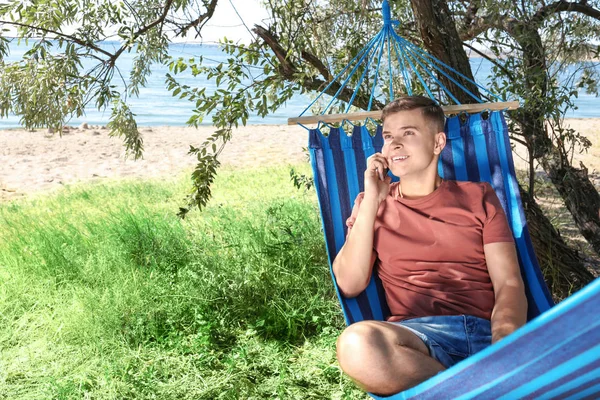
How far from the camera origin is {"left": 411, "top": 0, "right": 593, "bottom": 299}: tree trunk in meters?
3.19

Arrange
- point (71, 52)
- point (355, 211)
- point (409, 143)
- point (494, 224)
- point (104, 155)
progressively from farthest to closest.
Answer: point (104, 155)
point (71, 52)
point (355, 211)
point (409, 143)
point (494, 224)

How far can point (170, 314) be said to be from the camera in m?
3.30

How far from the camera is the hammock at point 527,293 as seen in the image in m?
1.50

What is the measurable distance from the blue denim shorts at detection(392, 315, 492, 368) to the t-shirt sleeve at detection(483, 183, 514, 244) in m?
0.26

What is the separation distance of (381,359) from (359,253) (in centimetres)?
52

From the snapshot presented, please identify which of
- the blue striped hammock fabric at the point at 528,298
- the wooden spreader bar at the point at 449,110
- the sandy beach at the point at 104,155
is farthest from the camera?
the sandy beach at the point at 104,155

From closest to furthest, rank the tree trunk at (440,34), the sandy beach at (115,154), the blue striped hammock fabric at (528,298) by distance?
the blue striped hammock fabric at (528,298), the tree trunk at (440,34), the sandy beach at (115,154)

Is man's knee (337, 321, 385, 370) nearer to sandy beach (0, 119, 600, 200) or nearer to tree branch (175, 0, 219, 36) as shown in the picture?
tree branch (175, 0, 219, 36)

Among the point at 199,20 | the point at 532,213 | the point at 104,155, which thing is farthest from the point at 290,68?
the point at 104,155

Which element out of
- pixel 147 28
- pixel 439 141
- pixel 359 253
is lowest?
pixel 359 253

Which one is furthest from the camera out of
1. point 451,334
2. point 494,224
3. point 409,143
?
point 409,143

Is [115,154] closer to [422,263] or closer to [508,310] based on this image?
[422,263]

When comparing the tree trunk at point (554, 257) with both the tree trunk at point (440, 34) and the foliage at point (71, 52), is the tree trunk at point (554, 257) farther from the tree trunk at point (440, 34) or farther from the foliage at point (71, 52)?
the foliage at point (71, 52)

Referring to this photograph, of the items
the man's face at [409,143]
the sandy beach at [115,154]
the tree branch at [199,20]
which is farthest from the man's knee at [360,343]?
the sandy beach at [115,154]
